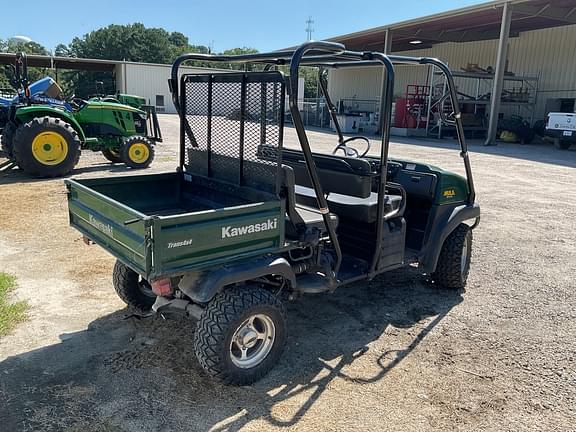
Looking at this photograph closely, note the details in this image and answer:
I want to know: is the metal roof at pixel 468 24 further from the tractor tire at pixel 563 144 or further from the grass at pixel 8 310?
the grass at pixel 8 310

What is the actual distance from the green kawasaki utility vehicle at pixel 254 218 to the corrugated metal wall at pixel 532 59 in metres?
21.7

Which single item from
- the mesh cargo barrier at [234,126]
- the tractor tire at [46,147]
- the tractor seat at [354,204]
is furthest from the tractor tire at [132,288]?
the tractor tire at [46,147]

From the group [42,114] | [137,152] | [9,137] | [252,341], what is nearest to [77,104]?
[42,114]

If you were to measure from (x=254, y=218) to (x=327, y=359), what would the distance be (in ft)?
3.64

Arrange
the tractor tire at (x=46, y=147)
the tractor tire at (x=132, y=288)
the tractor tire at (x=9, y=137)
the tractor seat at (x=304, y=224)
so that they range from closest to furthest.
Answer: the tractor seat at (x=304, y=224) < the tractor tire at (x=132, y=288) < the tractor tire at (x=46, y=147) < the tractor tire at (x=9, y=137)

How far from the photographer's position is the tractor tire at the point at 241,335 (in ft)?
9.21

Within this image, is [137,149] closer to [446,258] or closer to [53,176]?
[53,176]

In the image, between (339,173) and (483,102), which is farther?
(483,102)

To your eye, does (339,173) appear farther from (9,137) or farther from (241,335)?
(9,137)

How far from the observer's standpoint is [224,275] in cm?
277

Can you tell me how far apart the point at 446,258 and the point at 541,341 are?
3.34 feet

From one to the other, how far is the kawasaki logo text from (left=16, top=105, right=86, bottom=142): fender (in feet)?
25.2

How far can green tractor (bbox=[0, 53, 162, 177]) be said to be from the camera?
8719mm

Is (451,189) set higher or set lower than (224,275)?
higher
